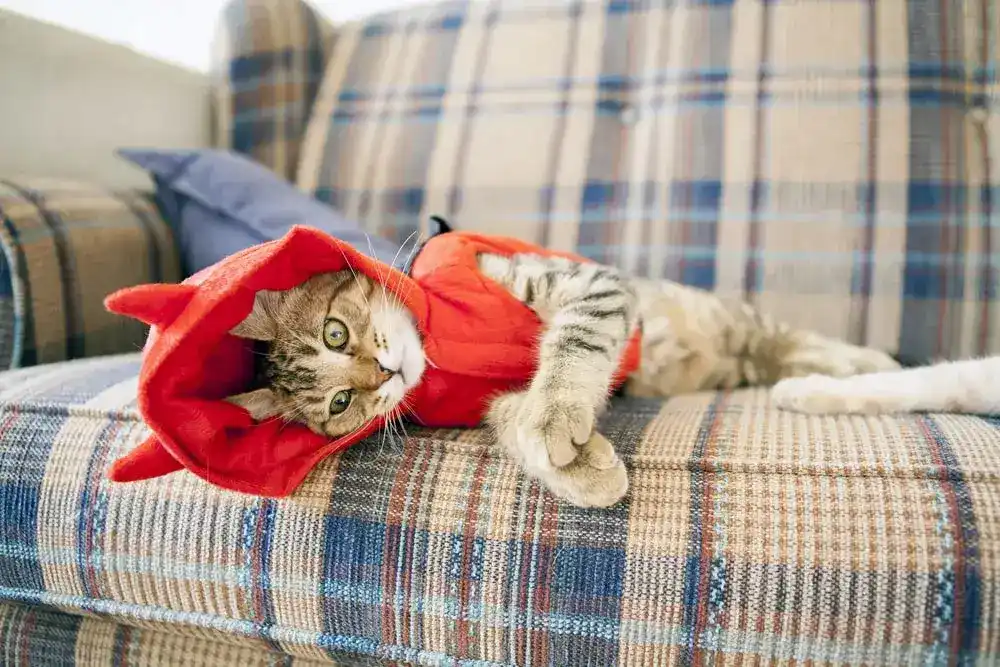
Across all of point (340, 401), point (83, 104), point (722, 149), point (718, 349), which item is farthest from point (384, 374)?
point (83, 104)

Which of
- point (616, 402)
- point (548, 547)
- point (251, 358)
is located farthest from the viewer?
point (616, 402)

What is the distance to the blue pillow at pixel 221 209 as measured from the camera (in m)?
1.29

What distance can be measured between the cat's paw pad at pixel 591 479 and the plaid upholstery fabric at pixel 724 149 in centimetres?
76

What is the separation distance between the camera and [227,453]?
29.6 inches

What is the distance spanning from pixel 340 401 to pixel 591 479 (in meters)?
0.37

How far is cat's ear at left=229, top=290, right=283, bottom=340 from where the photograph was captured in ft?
2.83

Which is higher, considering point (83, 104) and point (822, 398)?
point (83, 104)

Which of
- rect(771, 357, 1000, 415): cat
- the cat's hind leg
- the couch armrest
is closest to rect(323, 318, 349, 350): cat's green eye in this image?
the cat's hind leg

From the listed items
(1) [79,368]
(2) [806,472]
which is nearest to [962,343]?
(2) [806,472]

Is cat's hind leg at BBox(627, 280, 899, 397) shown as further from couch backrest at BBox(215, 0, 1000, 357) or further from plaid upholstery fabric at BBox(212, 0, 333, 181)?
plaid upholstery fabric at BBox(212, 0, 333, 181)

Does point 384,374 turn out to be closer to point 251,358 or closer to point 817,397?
point 251,358

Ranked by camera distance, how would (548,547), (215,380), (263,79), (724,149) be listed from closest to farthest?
(548,547), (215,380), (724,149), (263,79)

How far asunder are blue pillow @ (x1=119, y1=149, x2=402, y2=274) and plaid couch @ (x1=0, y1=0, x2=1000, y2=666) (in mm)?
65

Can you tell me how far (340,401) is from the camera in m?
0.91
